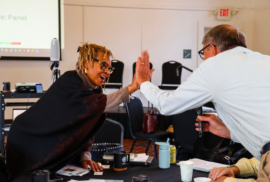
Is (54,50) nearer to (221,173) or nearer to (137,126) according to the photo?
(137,126)

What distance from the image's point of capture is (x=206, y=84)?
1279mm

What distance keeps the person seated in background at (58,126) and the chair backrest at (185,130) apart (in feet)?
5.58

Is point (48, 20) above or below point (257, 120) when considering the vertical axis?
above

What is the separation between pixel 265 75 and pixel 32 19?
5.54m

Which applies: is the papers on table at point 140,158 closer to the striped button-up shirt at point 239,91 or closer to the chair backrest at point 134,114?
the striped button-up shirt at point 239,91

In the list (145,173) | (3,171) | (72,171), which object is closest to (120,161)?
(145,173)

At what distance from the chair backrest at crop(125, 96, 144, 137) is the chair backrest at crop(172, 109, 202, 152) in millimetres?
702

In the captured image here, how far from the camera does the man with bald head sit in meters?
1.15

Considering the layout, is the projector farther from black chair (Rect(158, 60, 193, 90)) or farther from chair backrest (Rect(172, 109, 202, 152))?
black chair (Rect(158, 60, 193, 90))

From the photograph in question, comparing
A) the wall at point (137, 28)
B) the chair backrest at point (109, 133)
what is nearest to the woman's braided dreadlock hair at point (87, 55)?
the chair backrest at point (109, 133)

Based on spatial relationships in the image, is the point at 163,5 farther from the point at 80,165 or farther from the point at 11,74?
the point at 80,165

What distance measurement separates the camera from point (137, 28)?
Answer: 24.9ft

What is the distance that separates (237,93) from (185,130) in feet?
→ 6.98

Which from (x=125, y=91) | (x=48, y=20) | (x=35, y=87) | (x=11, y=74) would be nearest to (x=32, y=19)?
(x=48, y=20)
